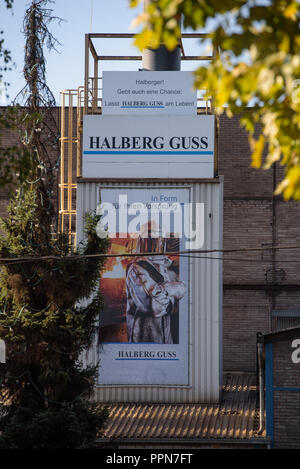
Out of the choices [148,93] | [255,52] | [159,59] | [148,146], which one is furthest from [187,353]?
[255,52]

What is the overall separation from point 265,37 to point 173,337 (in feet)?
50.1

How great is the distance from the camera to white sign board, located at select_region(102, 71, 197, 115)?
2150cm

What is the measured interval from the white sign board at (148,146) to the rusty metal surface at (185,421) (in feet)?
20.5

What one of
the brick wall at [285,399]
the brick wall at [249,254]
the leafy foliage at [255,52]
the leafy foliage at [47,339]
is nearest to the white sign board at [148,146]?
the brick wall at [285,399]

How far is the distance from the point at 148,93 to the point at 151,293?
5637mm

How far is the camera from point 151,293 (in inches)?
826

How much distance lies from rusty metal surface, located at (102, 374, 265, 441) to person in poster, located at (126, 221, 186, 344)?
2.01 m

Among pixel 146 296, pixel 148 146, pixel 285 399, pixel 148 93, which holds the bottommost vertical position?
pixel 285 399

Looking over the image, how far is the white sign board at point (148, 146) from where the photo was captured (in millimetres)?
21219

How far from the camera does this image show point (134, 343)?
2078 centimetres

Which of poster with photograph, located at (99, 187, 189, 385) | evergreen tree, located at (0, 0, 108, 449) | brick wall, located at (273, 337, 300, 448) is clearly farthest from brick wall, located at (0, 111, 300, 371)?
evergreen tree, located at (0, 0, 108, 449)

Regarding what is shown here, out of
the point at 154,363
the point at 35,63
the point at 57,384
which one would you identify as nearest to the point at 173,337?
the point at 154,363

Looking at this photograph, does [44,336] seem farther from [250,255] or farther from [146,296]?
[250,255]

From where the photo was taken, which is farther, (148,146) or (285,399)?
(148,146)
